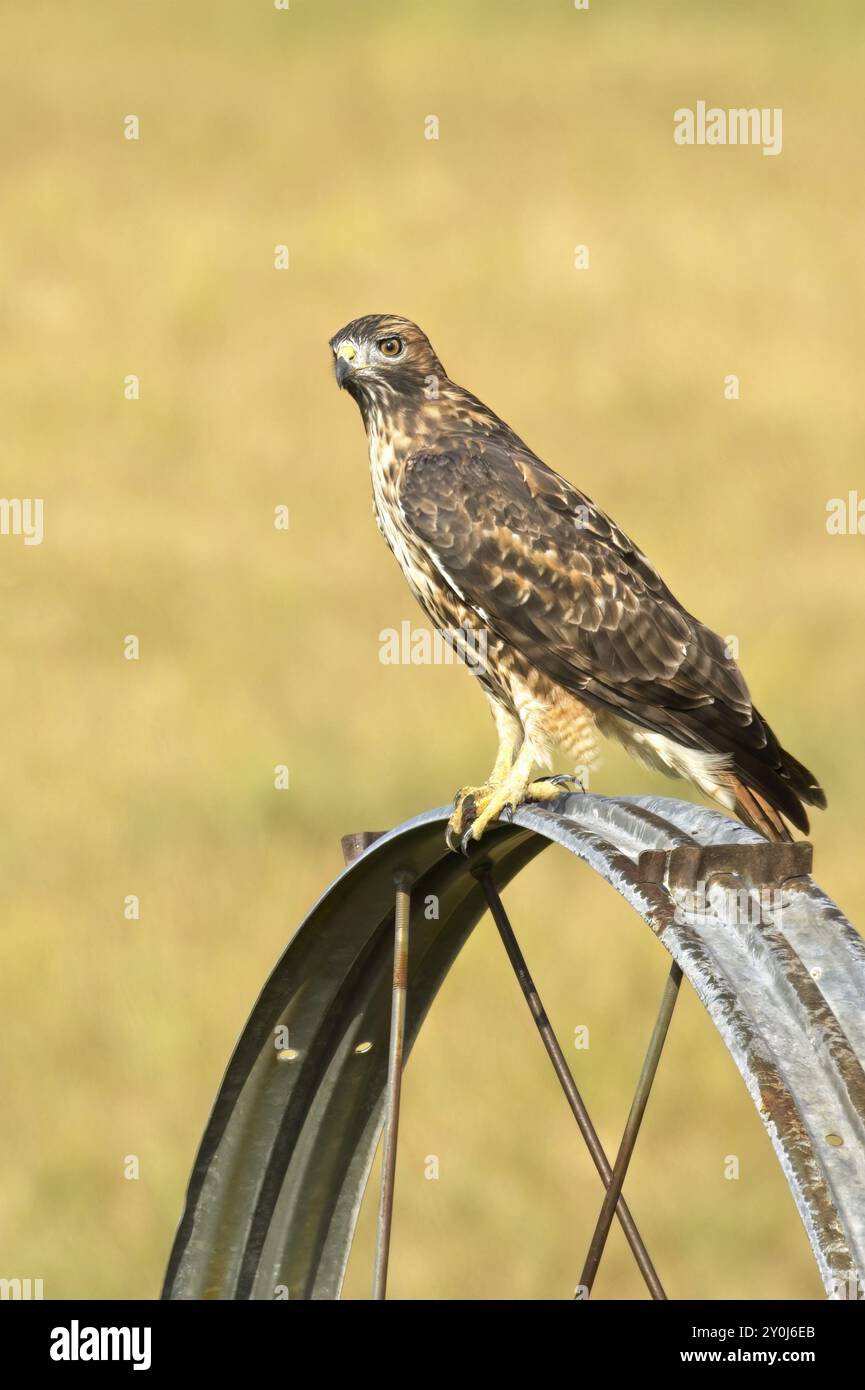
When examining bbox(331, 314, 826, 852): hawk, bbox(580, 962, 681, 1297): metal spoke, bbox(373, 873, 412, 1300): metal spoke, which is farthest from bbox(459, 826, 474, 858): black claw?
bbox(331, 314, 826, 852): hawk

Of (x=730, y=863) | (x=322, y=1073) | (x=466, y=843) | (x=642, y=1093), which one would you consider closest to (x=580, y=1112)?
(x=642, y=1093)

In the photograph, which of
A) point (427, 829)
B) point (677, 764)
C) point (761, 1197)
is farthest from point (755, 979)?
point (761, 1197)

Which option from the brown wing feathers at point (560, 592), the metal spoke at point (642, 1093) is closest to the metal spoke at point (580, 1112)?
the metal spoke at point (642, 1093)

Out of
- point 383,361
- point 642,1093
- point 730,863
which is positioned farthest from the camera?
point 383,361

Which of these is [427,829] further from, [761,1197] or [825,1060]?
[761,1197]

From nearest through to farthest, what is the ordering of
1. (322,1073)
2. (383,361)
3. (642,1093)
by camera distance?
1. (642,1093)
2. (322,1073)
3. (383,361)

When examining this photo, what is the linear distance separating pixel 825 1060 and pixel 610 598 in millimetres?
2536

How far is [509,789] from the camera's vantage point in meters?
4.15

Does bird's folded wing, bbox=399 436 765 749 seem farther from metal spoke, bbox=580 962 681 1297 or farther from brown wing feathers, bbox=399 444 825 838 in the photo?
metal spoke, bbox=580 962 681 1297

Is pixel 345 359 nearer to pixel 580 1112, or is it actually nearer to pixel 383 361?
pixel 383 361

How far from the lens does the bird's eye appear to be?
16.5ft

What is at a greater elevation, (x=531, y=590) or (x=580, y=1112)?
(x=531, y=590)

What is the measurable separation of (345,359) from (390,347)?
122 millimetres

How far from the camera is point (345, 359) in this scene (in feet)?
16.4
